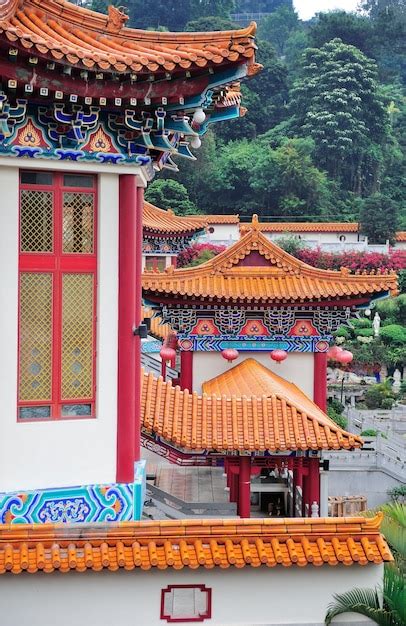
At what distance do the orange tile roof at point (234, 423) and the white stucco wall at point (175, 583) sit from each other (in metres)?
4.32

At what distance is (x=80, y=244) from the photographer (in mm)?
8344

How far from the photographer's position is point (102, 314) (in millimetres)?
8391

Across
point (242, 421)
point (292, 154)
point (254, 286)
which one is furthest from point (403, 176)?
point (242, 421)

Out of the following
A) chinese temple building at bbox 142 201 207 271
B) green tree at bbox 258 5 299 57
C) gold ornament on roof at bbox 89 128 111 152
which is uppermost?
green tree at bbox 258 5 299 57

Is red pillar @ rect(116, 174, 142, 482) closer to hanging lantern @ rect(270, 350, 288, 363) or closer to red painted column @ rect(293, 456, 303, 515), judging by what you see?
red painted column @ rect(293, 456, 303, 515)

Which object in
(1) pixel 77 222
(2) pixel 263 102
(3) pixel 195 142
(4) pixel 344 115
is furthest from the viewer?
(2) pixel 263 102

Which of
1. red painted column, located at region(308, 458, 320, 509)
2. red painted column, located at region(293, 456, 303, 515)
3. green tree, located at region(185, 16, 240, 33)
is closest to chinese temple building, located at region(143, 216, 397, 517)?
red painted column, located at region(293, 456, 303, 515)

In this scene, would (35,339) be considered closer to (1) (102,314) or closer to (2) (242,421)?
(1) (102,314)

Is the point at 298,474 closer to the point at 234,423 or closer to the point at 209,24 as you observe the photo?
the point at 234,423

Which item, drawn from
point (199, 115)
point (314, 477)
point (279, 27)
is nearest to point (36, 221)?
point (199, 115)

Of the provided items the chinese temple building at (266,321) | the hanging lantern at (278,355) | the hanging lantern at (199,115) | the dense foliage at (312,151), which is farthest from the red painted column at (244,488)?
the dense foliage at (312,151)

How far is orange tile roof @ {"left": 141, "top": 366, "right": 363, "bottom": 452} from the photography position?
11.8m

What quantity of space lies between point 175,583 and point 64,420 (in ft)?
6.17

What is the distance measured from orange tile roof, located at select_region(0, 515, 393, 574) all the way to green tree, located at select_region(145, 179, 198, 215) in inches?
2062
